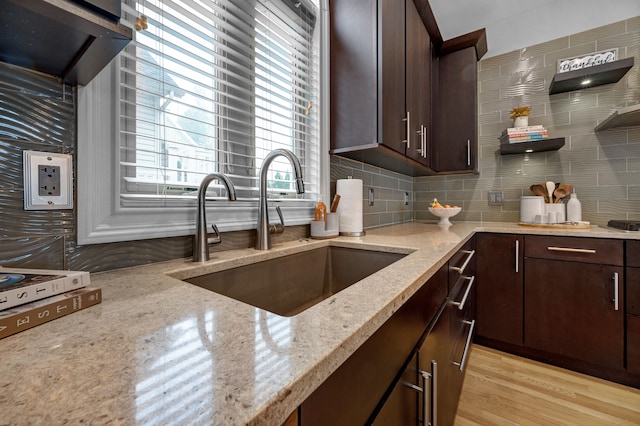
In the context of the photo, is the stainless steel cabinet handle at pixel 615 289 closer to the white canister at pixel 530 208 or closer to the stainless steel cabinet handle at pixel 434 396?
the white canister at pixel 530 208

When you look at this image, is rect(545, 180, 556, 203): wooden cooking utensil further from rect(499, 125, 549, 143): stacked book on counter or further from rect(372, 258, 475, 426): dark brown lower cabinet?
rect(372, 258, 475, 426): dark brown lower cabinet

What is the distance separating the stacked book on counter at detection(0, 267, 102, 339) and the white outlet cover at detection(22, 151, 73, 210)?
149 mm

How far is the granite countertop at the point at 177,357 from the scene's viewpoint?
248 mm

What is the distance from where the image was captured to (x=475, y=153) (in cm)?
230

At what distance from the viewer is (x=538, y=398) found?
1.46 metres

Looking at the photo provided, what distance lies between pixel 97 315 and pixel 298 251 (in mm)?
727

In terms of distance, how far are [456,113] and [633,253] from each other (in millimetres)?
1433

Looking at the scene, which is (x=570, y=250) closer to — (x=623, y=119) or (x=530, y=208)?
(x=530, y=208)

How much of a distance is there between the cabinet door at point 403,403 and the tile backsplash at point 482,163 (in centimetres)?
71

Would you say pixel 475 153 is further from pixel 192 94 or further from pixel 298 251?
pixel 192 94

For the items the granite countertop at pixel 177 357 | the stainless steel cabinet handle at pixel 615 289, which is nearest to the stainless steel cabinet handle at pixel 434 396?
the granite countertop at pixel 177 357

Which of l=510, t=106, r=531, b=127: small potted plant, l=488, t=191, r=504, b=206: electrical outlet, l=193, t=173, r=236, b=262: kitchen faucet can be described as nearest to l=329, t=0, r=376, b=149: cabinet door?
l=193, t=173, r=236, b=262: kitchen faucet

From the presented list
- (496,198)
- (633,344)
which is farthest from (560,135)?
(633,344)

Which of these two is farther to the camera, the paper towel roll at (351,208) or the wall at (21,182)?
the paper towel roll at (351,208)
